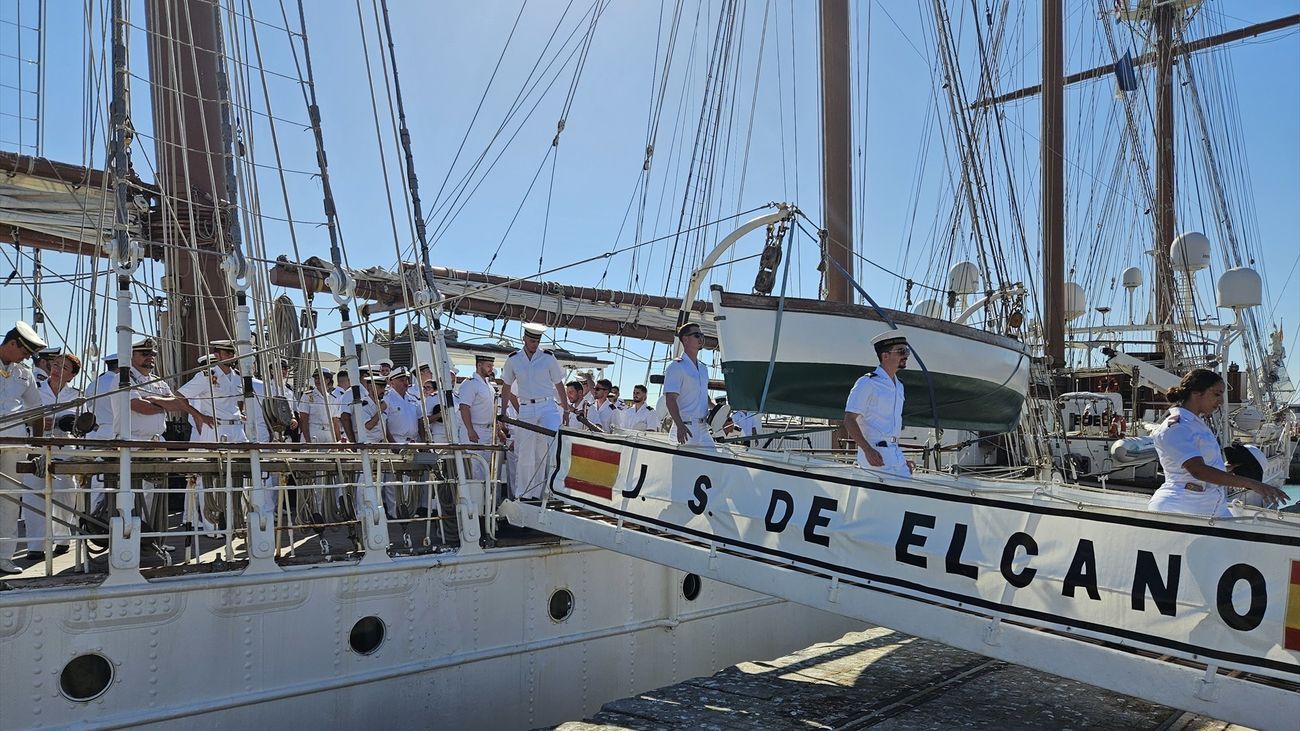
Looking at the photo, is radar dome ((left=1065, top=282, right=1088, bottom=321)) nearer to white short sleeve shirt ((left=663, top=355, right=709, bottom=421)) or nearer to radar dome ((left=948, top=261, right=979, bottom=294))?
radar dome ((left=948, top=261, right=979, bottom=294))

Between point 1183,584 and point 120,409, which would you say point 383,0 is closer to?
point 120,409

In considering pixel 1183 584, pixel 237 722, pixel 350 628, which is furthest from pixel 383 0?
pixel 1183 584

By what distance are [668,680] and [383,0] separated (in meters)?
6.64

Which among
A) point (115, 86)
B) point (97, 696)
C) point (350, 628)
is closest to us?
point (97, 696)

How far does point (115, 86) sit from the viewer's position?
23.3 ft

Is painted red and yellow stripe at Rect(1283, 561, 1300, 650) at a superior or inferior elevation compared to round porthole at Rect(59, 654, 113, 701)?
superior

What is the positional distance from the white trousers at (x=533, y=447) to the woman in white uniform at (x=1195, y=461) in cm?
457

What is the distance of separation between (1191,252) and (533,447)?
2277cm

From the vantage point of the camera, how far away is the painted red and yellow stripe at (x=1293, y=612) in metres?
3.55

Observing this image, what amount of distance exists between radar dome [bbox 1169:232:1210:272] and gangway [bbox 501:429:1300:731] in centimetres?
2205

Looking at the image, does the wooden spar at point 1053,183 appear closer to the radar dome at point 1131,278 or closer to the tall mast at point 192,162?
→ the radar dome at point 1131,278

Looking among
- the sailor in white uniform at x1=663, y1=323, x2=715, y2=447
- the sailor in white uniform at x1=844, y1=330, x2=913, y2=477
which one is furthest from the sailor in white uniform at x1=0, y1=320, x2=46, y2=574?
the sailor in white uniform at x1=844, y1=330, x2=913, y2=477

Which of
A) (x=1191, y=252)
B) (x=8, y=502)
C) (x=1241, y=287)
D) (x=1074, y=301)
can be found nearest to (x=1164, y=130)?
(x=1191, y=252)

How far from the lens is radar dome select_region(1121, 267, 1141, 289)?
3175 cm
